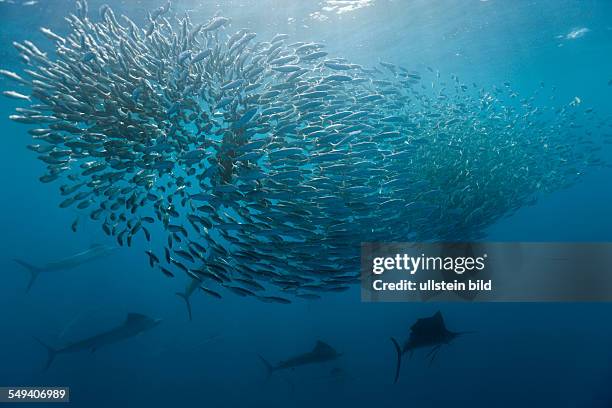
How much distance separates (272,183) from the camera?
6.08 m

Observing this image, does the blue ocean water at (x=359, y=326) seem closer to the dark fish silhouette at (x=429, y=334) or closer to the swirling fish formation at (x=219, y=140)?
the dark fish silhouette at (x=429, y=334)

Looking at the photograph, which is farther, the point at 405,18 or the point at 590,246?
the point at 405,18

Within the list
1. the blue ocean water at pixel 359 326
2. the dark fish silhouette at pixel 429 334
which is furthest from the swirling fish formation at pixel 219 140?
the blue ocean water at pixel 359 326

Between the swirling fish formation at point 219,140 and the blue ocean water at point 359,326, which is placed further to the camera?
the blue ocean water at point 359,326

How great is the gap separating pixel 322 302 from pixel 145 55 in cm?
1420

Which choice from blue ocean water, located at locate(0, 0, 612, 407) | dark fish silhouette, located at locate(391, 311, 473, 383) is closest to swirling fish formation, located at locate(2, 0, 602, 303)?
dark fish silhouette, located at locate(391, 311, 473, 383)

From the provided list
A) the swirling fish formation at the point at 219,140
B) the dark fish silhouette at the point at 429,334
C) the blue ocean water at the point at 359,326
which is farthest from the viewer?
the blue ocean water at the point at 359,326

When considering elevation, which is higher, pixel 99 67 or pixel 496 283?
A: pixel 99 67

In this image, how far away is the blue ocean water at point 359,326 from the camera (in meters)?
12.3

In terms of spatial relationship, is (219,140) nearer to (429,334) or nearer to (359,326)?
(429,334)

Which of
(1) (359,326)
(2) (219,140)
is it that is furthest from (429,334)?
(1) (359,326)

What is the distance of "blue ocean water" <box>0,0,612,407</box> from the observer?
484 inches

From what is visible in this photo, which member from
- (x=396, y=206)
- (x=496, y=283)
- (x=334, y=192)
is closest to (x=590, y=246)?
(x=496, y=283)

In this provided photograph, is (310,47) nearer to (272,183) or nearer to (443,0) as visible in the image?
(272,183)
